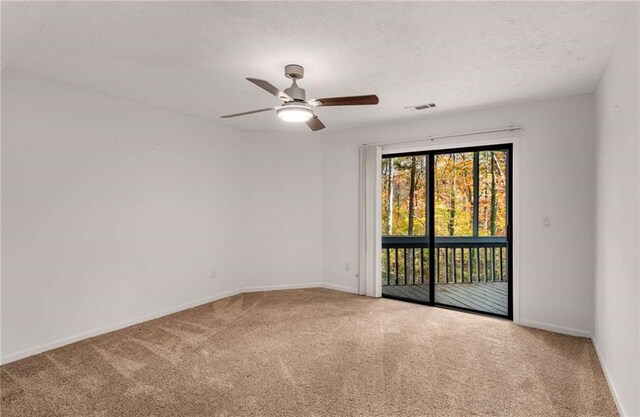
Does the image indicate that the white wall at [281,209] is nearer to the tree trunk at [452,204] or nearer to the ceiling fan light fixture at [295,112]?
the tree trunk at [452,204]

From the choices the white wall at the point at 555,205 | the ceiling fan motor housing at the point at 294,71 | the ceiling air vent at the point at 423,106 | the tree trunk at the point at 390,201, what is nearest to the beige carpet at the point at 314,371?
the white wall at the point at 555,205

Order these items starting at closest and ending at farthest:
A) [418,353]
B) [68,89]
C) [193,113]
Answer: [418,353] < [68,89] < [193,113]

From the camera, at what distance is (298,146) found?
5.34 meters

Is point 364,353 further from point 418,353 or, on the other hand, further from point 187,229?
point 187,229

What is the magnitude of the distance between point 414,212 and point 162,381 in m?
4.05

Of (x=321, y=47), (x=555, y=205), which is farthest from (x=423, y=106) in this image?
(x=321, y=47)

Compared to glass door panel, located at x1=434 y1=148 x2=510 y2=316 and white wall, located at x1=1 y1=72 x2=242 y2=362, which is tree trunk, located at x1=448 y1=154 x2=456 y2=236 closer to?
glass door panel, located at x1=434 y1=148 x2=510 y2=316

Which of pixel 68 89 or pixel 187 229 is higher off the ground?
pixel 68 89

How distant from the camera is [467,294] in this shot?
515 centimetres

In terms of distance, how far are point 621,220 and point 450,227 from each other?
11.7ft

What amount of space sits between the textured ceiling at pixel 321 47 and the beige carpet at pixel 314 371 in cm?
250

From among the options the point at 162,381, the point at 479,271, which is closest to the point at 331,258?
the point at 479,271

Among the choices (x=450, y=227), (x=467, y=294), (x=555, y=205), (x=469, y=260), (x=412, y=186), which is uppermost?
(x=412, y=186)

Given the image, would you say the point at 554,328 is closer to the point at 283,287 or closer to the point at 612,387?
the point at 612,387
